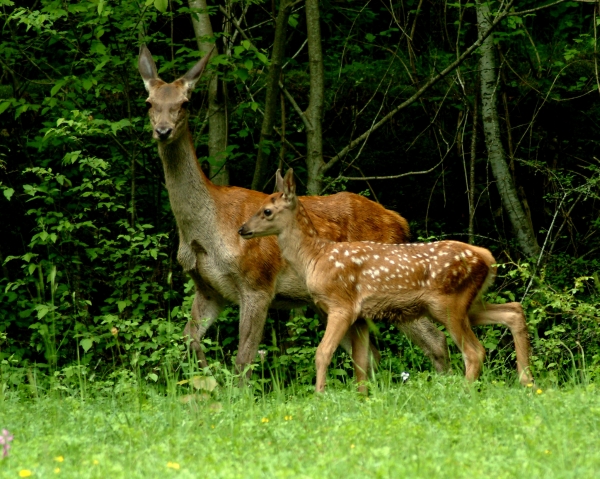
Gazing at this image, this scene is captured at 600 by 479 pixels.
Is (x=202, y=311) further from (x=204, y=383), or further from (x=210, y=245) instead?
(x=204, y=383)

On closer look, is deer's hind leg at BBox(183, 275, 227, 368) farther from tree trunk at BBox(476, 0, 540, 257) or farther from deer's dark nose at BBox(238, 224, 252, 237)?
tree trunk at BBox(476, 0, 540, 257)

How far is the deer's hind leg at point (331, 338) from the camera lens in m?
8.02

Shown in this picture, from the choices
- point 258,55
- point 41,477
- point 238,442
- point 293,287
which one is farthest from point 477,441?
point 258,55

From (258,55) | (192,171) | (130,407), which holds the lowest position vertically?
(130,407)

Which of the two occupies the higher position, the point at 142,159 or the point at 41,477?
the point at 142,159

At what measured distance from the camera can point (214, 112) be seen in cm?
1106

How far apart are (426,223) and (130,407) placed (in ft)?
18.4

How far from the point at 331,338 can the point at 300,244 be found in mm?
889

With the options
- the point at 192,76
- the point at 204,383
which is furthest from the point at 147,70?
the point at 204,383

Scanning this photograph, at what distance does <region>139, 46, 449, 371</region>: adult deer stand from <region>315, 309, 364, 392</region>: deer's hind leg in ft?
3.32

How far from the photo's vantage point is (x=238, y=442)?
5.57 metres

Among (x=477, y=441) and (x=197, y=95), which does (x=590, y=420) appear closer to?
(x=477, y=441)

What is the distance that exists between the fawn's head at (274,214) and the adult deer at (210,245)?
0.49 m

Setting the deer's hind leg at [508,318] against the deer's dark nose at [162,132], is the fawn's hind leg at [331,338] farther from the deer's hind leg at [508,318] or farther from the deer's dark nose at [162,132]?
the deer's dark nose at [162,132]
